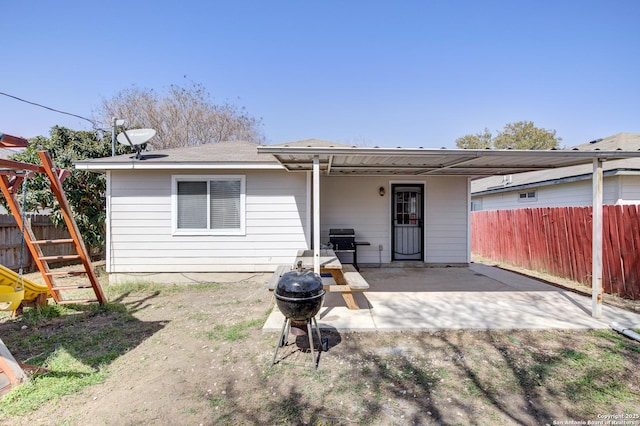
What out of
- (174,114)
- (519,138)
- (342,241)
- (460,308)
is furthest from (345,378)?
(519,138)

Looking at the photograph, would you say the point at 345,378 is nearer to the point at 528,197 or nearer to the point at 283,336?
the point at 283,336

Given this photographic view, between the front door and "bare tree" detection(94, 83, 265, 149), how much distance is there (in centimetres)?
1580

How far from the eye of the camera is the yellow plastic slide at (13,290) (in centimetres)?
331

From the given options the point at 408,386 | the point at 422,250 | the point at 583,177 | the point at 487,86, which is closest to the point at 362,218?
the point at 422,250

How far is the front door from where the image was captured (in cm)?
809

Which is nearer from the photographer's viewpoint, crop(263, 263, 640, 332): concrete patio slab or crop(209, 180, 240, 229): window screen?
crop(263, 263, 640, 332): concrete patio slab

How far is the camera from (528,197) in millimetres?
11727

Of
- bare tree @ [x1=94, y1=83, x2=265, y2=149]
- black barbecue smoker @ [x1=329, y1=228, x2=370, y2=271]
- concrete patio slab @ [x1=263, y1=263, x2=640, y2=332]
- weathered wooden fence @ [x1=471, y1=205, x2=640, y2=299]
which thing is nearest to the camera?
concrete patio slab @ [x1=263, y1=263, x2=640, y2=332]

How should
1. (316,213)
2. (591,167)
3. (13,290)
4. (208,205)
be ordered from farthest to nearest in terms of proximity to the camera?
(591,167) < (208,205) < (316,213) < (13,290)

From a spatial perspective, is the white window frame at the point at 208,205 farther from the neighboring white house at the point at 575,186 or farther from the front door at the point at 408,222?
the neighboring white house at the point at 575,186

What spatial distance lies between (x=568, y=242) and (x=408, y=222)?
11.3 feet

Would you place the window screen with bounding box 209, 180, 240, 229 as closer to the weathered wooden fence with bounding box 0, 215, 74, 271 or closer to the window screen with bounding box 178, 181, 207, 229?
the window screen with bounding box 178, 181, 207, 229

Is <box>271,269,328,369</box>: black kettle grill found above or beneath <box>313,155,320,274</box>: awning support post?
beneath

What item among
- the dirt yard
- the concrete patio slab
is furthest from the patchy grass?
the concrete patio slab
